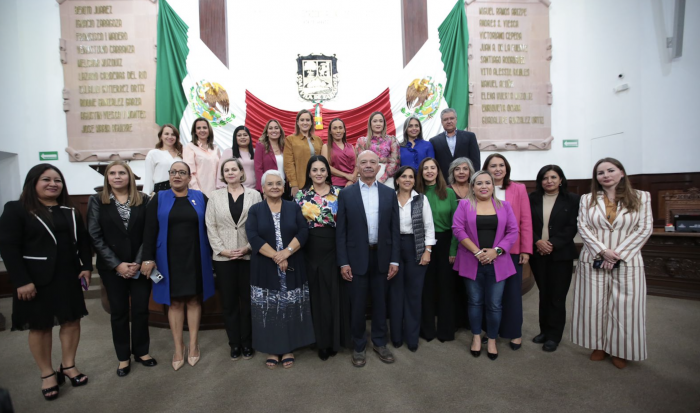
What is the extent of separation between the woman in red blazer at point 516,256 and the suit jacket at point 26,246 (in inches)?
132

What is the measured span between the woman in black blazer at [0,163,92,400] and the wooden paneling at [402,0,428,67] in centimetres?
588

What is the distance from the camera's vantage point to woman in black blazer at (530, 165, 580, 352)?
2.71 m

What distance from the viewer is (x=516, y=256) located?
8.96 ft

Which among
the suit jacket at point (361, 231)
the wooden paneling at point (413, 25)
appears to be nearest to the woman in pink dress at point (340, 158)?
the suit jacket at point (361, 231)

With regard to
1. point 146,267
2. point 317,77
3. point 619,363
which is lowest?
point 619,363

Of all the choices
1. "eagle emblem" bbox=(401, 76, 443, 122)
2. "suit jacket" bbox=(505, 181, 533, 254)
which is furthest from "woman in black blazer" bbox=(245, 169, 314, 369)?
"eagle emblem" bbox=(401, 76, 443, 122)

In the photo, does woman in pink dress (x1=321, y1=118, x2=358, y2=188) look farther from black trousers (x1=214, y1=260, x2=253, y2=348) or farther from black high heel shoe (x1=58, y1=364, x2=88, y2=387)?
black high heel shoe (x1=58, y1=364, x2=88, y2=387)

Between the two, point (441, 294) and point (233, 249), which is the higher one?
point (233, 249)

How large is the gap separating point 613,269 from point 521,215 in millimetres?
725

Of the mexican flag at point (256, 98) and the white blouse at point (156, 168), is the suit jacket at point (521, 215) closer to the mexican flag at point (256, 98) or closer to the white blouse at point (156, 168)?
the white blouse at point (156, 168)

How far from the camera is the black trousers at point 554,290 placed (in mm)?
2746

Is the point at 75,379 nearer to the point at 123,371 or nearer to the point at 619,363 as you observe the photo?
the point at 123,371

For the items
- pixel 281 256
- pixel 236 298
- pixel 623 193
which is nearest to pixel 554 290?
pixel 623 193

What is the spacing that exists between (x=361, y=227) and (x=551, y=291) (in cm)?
175
